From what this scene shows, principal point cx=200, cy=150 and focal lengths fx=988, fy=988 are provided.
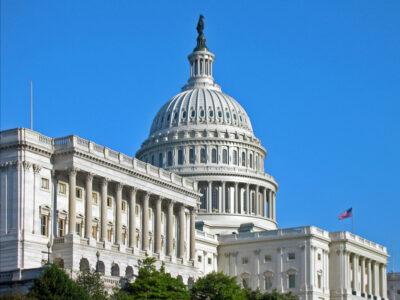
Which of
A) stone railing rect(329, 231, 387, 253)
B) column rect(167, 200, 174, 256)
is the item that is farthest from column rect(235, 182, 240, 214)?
column rect(167, 200, 174, 256)

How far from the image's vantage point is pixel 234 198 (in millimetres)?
187625

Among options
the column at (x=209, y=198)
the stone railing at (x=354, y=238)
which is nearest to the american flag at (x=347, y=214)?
the stone railing at (x=354, y=238)

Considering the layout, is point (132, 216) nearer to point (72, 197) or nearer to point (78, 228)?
point (78, 228)

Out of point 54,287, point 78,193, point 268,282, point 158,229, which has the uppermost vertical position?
point 78,193

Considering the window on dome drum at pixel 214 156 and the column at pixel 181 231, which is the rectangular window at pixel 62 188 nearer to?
the column at pixel 181 231

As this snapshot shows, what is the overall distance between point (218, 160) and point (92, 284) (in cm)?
9619

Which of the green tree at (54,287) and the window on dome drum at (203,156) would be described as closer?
the green tree at (54,287)

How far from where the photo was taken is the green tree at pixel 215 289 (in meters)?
111

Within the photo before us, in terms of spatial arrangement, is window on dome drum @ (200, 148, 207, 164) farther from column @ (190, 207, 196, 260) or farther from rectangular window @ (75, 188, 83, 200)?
rectangular window @ (75, 188, 83, 200)

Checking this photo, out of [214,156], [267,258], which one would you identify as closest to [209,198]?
[214,156]

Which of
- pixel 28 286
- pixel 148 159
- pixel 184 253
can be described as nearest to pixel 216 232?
pixel 148 159

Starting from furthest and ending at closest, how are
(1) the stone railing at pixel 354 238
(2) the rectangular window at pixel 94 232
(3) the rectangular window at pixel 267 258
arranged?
(1) the stone railing at pixel 354 238
(3) the rectangular window at pixel 267 258
(2) the rectangular window at pixel 94 232

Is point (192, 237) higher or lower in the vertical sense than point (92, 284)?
higher

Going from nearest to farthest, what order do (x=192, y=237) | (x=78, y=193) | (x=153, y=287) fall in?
(x=153, y=287), (x=78, y=193), (x=192, y=237)
